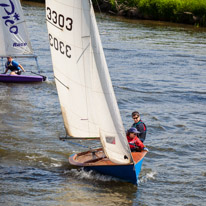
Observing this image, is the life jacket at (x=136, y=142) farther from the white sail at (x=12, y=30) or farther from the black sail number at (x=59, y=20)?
the white sail at (x=12, y=30)

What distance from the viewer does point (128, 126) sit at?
21.3 metres

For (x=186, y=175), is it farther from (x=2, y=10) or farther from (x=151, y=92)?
(x=2, y=10)

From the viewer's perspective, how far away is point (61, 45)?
14.1 metres

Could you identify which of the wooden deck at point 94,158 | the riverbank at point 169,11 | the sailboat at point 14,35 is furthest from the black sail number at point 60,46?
the riverbank at point 169,11

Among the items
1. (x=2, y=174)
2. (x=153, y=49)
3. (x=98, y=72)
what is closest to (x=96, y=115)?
(x=98, y=72)

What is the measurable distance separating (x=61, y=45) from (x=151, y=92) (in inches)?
539

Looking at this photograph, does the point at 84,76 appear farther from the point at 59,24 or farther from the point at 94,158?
the point at 94,158

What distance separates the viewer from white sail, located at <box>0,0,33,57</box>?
27.9 m

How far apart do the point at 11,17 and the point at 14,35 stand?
3.36 feet

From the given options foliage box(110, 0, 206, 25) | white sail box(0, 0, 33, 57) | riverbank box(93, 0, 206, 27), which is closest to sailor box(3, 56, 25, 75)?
white sail box(0, 0, 33, 57)

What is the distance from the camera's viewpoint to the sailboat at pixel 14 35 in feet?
90.9

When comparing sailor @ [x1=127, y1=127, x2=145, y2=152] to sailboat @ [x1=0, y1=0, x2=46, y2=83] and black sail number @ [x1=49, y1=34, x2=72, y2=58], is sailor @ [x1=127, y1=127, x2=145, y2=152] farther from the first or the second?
sailboat @ [x1=0, y1=0, x2=46, y2=83]

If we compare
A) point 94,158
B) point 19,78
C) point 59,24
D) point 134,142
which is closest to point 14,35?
point 19,78

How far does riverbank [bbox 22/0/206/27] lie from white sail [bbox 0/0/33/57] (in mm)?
26654
